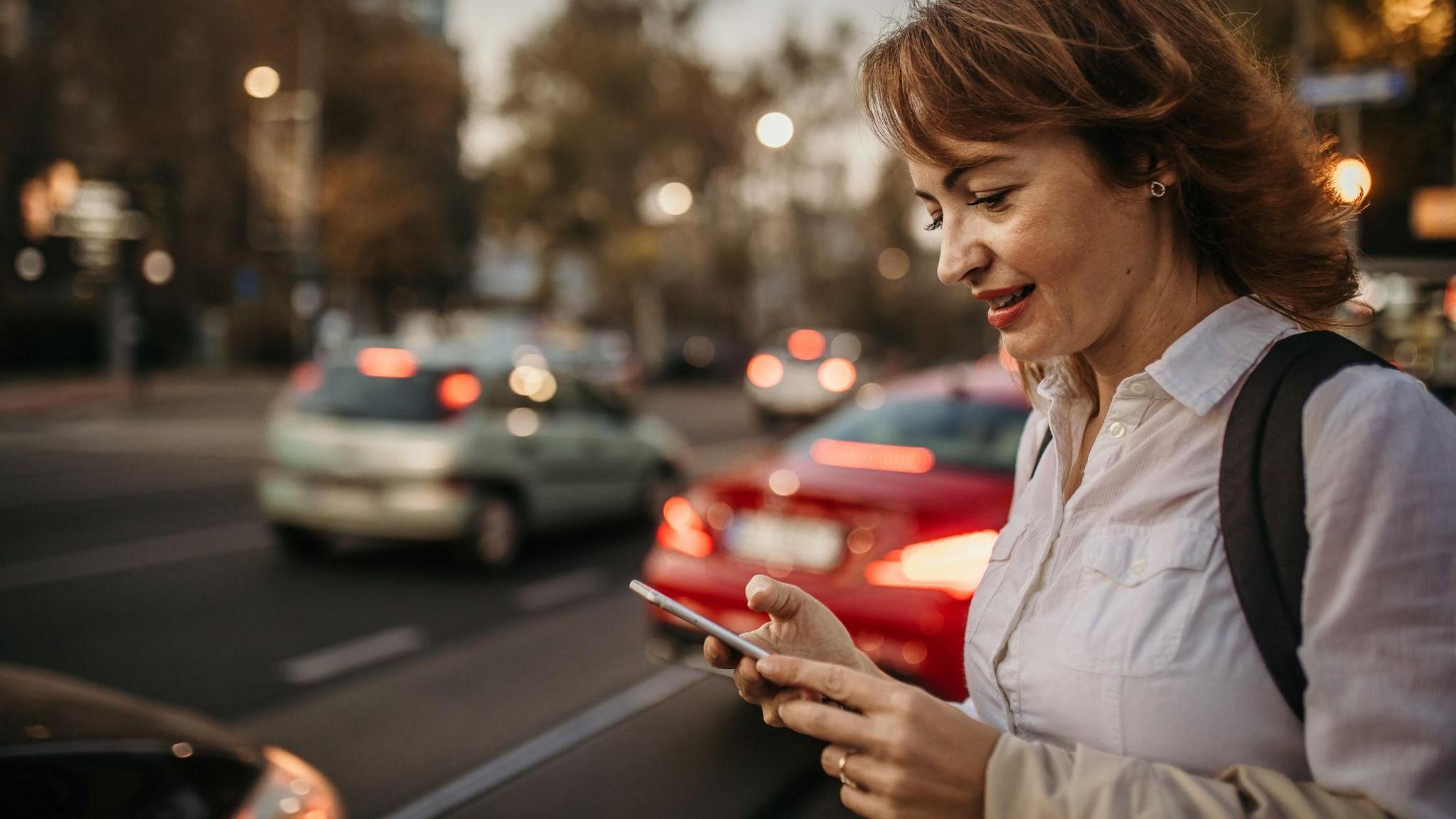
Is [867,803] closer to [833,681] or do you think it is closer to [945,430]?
[833,681]

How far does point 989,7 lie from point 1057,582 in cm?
68

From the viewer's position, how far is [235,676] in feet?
19.2

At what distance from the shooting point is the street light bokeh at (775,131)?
2713mm

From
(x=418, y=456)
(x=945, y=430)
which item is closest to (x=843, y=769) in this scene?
(x=945, y=430)

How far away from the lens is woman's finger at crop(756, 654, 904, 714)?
45.1 inches

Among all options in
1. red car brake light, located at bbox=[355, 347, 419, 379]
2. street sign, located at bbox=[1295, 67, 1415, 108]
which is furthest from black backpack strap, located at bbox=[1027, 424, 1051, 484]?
red car brake light, located at bbox=[355, 347, 419, 379]

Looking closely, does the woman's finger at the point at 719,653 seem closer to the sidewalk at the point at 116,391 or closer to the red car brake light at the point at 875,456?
the red car brake light at the point at 875,456

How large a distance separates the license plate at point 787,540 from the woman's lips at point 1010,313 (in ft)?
10.3

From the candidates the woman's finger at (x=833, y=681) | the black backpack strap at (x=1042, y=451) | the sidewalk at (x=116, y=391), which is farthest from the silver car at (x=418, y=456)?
the sidewalk at (x=116, y=391)

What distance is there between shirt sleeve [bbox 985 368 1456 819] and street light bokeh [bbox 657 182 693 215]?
37927mm

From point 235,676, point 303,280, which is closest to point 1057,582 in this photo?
point 235,676

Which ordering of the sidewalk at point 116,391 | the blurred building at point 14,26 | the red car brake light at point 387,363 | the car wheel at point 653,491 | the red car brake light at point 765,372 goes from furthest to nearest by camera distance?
the blurred building at point 14,26, the red car brake light at point 765,372, the sidewalk at point 116,391, the car wheel at point 653,491, the red car brake light at point 387,363

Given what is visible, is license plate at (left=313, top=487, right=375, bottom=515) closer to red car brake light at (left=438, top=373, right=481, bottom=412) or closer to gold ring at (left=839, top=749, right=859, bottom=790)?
red car brake light at (left=438, top=373, right=481, bottom=412)

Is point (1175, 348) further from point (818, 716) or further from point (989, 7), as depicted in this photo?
point (818, 716)
